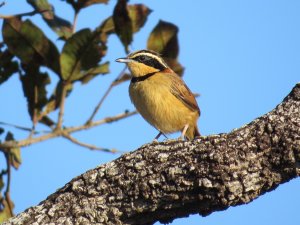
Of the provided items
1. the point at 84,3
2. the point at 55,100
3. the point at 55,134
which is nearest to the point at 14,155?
the point at 55,100

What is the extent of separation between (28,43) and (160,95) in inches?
66.2

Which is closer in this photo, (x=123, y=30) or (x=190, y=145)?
(x=190, y=145)

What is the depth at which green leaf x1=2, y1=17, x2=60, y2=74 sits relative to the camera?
23.9ft

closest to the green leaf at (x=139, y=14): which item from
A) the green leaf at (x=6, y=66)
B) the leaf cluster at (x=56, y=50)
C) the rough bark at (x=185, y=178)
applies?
the leaf cluster at (x=56, y=50)

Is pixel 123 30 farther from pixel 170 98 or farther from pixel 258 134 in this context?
pixel 258 134

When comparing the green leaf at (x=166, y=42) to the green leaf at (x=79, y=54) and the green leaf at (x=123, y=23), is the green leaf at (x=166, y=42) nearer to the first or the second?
the green leaf at (x=123, y=23)

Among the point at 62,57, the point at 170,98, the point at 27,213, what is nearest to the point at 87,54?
the point at 62,57

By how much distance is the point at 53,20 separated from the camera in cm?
740

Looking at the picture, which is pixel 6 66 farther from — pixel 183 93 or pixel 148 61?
pixel 183 93

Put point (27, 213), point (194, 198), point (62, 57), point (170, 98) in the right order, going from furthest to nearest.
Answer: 1. point (170, 98)
2. point (62, 57)
3. point (27, 213)
4. point (194, 198)

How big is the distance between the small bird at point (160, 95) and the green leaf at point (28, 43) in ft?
3.79

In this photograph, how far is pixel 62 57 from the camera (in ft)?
23.5

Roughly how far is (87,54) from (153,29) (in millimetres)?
819

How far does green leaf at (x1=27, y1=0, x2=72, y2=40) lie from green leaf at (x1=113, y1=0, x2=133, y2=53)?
0.55m
